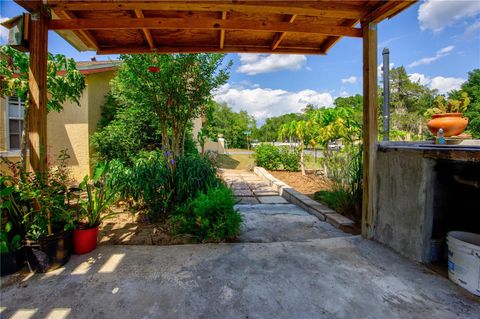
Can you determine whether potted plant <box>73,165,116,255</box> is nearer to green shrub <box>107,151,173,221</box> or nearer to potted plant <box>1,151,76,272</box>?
potted plant <box>1,151,76,272</box>

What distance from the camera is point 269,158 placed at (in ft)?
32.6

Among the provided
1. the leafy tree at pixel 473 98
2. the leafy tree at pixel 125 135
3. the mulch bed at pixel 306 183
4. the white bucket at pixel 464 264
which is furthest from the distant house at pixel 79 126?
the leafy tree at pixel 473 98

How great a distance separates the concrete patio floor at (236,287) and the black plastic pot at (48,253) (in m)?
0.10

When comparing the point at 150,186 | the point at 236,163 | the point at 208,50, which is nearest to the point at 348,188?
the point at 208,50

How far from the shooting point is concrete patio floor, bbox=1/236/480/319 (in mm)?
1804

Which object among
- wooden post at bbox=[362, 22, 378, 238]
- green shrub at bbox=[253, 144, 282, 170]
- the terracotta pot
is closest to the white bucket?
wooden post at bbox=[362, 22, 378, 238]

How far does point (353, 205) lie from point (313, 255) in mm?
1749

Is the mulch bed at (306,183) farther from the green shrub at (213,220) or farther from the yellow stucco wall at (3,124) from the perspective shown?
the yellow stucco wall at (3,124)

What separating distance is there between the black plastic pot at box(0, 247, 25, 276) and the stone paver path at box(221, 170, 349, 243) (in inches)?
92.9

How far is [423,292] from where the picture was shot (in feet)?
6.76

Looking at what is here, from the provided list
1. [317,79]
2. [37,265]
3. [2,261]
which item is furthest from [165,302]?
[317,79]

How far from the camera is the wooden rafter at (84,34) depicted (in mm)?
2764

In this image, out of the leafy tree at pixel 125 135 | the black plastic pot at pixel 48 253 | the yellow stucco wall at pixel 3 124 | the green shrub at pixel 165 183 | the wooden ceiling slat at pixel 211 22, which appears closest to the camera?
the black plastic pot at pixel 48 253

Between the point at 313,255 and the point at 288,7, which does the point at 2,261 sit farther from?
the point at 288,7
